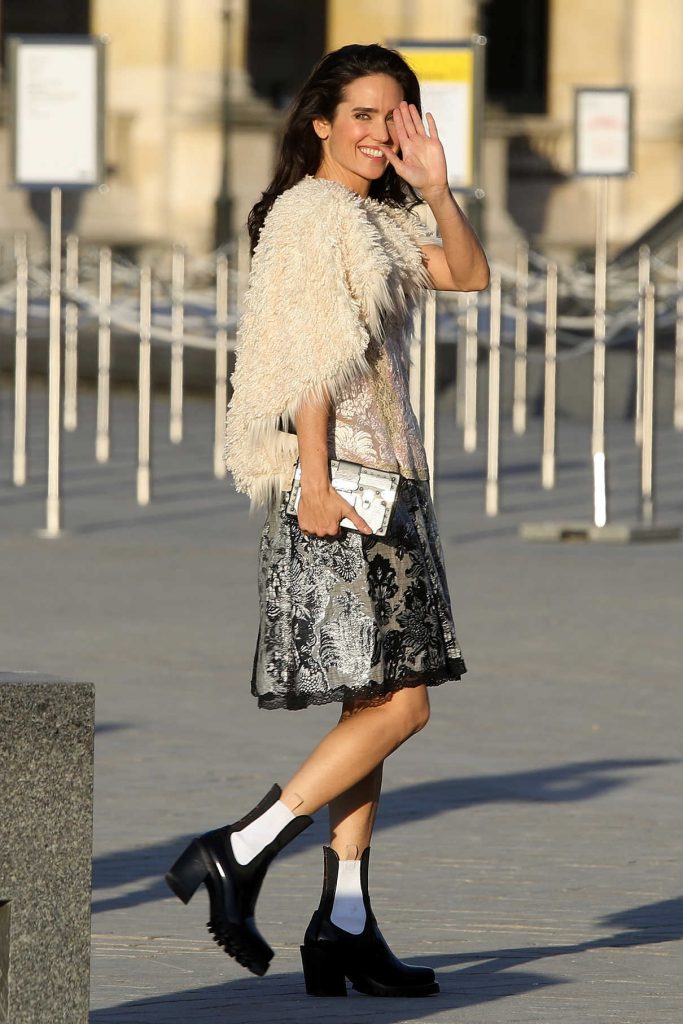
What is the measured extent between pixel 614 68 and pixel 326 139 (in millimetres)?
35224

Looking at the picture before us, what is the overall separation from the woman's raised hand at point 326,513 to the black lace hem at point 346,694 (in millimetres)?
285

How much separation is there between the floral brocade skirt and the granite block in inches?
36.5

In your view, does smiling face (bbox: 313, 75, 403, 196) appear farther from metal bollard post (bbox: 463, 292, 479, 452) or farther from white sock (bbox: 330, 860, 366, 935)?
metal bollard post (bbox: 463, 292, 479, 452)

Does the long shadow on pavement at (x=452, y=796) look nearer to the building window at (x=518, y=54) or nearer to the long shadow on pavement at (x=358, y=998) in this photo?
the long shadow on pavement at (x=358, y=998)

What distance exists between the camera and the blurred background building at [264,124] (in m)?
35.6

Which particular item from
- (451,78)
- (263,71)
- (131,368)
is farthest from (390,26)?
(451,78)

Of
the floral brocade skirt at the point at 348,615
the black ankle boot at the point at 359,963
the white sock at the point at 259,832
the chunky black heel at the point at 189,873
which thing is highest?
the floral brocade skirt at the point at 348,615

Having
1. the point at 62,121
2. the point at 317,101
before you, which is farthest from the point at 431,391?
the point at 317,101

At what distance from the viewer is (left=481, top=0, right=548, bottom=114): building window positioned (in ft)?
147

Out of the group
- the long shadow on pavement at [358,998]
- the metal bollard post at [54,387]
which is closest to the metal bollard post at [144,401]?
the metal bollard post at [54,387]

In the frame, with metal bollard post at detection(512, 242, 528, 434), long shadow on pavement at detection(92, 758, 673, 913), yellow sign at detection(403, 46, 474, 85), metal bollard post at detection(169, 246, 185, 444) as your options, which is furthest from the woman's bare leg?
metal bollard post at detection(512, 242, 528, 434)

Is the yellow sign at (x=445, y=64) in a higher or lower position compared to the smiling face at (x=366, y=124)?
higher

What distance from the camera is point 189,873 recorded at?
505 centimetres

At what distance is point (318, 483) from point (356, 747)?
19.6 inches
